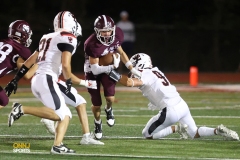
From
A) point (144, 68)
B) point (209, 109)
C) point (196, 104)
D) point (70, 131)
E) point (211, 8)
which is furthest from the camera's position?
point (211, 8)

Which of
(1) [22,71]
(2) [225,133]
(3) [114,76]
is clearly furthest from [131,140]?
(1) [22,71]

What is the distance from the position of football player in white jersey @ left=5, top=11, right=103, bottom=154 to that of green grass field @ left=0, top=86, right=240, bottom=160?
346mm

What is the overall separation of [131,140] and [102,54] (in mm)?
1123

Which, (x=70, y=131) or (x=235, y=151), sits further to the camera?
(x=70, y=131)

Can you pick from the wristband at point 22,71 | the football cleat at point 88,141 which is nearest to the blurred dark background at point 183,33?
the football cleat at point 88,141

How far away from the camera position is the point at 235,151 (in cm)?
802

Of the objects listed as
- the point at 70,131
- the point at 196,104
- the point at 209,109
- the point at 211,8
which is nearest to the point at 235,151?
the point at 70,131

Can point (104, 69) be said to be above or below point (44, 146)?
above

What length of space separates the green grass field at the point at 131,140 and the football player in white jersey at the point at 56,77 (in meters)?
0.35

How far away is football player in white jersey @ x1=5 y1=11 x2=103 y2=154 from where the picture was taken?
7.86 meters

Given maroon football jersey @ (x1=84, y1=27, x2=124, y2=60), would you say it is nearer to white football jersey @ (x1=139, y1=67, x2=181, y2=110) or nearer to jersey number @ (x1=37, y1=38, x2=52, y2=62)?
white football jersey @ (x1=139, y1=67, x2=181, y2=110)

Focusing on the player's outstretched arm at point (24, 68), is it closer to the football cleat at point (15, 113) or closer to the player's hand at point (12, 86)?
the player's hand at point (12, 86)

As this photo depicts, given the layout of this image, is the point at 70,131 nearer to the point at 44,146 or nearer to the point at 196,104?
the point at 44,146

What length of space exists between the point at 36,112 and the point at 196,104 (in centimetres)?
612
